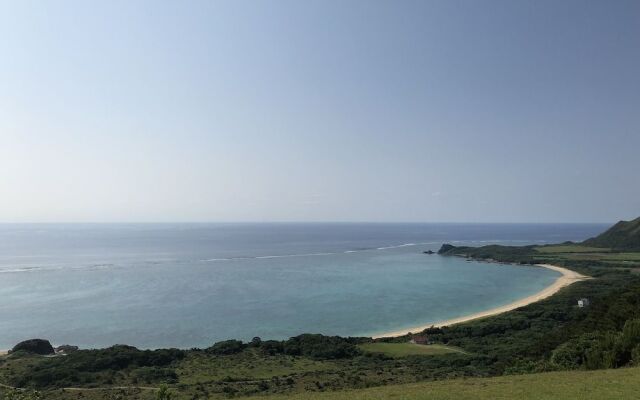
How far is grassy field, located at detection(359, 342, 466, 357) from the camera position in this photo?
4943cm

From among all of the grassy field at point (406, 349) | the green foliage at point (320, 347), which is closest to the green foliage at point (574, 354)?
the grassy field at point (406, 349)

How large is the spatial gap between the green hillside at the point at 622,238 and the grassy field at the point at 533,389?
180 m

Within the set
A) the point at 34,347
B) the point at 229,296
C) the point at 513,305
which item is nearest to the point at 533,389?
the point at 34,347

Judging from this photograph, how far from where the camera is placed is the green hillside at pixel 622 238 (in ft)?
560

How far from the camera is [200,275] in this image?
4729 inches

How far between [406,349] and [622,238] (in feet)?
567

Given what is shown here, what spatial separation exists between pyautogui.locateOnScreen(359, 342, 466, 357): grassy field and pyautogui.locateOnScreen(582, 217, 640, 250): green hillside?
154 meters

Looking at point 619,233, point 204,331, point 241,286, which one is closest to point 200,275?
point 241,286

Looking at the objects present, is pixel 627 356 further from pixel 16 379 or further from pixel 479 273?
pixel 479 273

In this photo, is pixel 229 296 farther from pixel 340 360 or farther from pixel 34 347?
pixel 340 360

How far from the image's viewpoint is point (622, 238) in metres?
180

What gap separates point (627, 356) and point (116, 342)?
58.0 metres

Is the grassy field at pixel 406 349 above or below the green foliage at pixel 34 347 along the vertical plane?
above

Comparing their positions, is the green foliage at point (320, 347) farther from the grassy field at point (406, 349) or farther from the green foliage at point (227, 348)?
the green foliage at point (227, 348)
